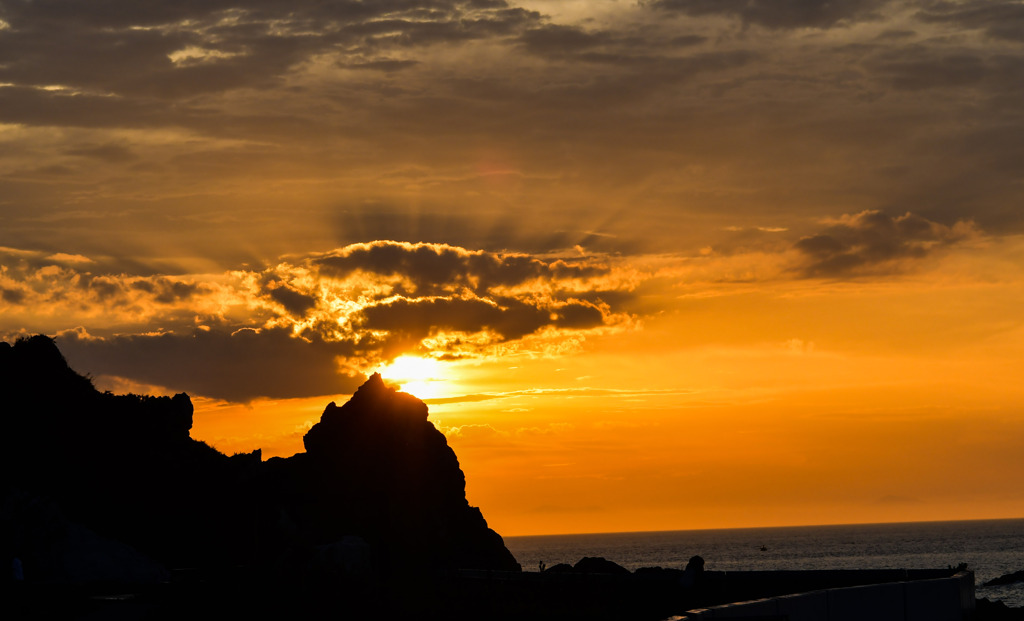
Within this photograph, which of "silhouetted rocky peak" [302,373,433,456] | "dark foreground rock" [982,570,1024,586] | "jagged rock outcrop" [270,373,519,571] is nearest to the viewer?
"jagged rock outcrop" [270,373,519,571]

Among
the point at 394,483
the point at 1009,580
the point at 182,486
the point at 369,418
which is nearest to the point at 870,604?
the point at 182,486

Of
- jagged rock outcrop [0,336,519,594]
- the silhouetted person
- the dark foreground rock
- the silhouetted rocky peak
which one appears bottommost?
the dark foreground rock

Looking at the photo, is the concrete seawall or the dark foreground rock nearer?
the concrete seawall

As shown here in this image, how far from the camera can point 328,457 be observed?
9331 cm

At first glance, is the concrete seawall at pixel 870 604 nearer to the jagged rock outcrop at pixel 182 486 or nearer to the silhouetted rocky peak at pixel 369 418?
the jagged rock outcrop at pixel 182 486

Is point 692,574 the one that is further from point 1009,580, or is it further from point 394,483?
point 1009,580

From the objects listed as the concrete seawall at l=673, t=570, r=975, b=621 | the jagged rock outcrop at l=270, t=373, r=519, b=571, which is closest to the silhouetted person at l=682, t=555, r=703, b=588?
the concrete seawall at l=673, t=570, r=975, b=621

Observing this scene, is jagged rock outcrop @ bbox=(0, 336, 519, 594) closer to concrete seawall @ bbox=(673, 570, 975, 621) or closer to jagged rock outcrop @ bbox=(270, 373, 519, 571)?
jagged rock outcrop @ bbox=(270, 373, 519, 571)

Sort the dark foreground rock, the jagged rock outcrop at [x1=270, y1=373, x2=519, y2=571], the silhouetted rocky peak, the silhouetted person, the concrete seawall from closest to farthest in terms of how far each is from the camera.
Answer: the concrete seawall < the silhouetted person < the jagged rock outcrop at [x1=270, y1=373, x2=519, y2=571] < the silhouetted rocky peak < the dark foreground rock

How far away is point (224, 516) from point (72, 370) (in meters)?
13.7

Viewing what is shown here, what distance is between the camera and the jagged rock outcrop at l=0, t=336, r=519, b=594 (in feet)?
183

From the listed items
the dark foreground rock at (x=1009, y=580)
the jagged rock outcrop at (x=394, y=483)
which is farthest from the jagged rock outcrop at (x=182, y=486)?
the dark foreground rock at (x=1009, y=580)

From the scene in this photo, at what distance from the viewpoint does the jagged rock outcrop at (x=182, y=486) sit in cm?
5588

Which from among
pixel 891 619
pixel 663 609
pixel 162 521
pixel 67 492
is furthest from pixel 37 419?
pixel 891 619
